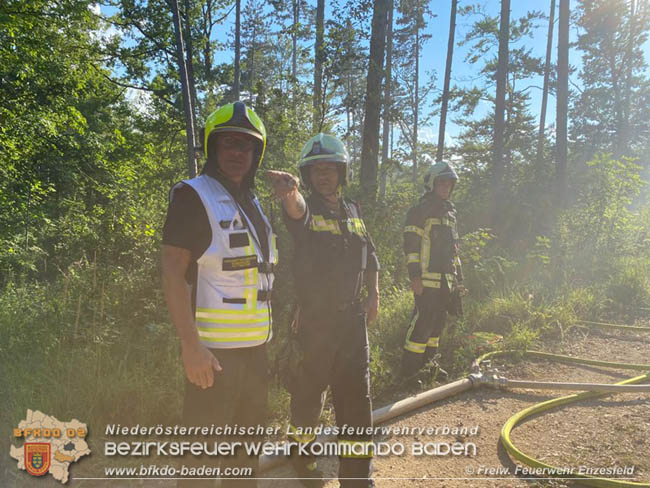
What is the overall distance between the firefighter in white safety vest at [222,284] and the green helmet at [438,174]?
9.58 ft

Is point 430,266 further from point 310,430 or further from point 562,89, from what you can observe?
point 562,89

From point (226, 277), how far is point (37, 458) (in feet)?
7.01

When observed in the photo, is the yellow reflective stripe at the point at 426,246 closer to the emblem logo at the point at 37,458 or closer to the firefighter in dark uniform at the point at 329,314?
the firefighter in dark uniform at the point at 329,314

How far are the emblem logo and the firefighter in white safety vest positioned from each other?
4.97ft

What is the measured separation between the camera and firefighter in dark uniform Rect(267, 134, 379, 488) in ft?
7.96

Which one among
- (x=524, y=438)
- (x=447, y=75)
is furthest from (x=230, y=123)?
(x=447, y=75)

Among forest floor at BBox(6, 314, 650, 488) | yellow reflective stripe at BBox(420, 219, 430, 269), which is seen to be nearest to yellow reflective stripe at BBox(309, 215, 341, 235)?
forest floor at BBox(6, 314, 650, 488)

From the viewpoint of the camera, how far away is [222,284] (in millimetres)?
1832

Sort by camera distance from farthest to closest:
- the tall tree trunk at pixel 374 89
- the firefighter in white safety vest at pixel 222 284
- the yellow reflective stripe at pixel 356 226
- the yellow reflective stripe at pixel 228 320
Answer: the tall tree trunk at pixel 374 89 → the yellow reflective stripe at pixel 356 226 → the yellow reflective stripe at pixel 228 320 → the firefighter in white safety vest at pixel 222 284

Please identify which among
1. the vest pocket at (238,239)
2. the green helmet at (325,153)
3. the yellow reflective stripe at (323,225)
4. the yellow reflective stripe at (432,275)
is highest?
the green helmet at (325,153)

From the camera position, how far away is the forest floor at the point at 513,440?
8.82 feet

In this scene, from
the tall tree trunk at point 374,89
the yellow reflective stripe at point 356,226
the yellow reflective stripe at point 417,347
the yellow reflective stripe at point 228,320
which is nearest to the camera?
the yellow reflective stripe at point 228,320

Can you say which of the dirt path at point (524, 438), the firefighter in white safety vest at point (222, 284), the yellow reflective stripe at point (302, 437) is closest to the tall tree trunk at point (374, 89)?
the dirt path at point (524, 438)

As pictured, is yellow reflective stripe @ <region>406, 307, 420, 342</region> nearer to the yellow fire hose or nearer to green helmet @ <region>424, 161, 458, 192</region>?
the yellow fire hose
